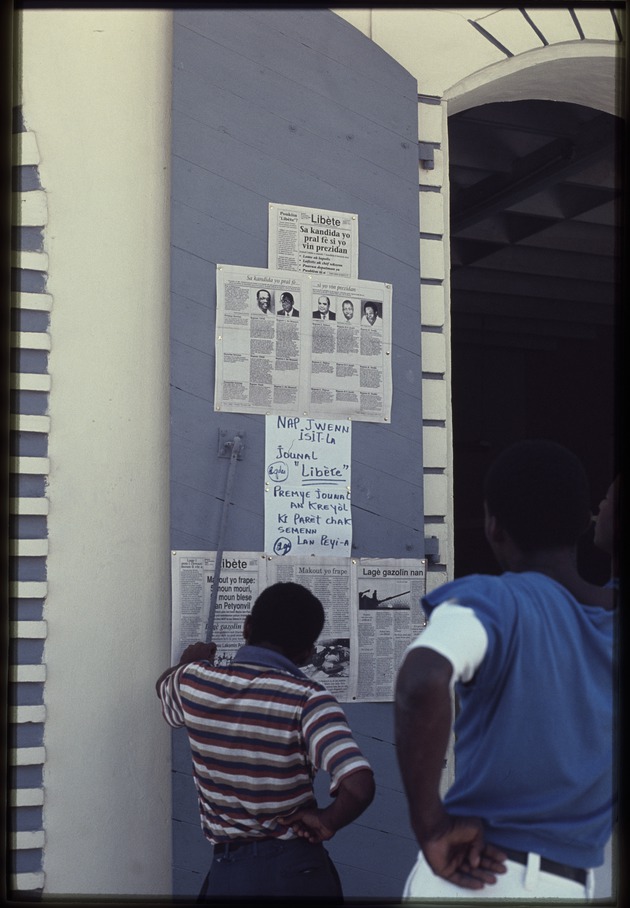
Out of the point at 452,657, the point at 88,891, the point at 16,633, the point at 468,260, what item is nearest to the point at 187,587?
the point at 16,633

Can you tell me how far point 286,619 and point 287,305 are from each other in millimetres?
1513

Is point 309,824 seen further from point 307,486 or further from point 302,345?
point 302,345

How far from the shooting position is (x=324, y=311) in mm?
4527

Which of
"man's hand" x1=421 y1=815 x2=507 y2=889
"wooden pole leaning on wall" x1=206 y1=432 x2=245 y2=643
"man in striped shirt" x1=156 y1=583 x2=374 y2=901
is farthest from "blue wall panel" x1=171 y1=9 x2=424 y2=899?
→ "man's hand" x1=421 y1=815 x2=507 y2=889

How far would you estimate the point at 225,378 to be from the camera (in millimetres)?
4297

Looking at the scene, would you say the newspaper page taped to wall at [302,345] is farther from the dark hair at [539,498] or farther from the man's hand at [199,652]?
the dark hair at [539,498]

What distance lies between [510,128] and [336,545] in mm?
3322

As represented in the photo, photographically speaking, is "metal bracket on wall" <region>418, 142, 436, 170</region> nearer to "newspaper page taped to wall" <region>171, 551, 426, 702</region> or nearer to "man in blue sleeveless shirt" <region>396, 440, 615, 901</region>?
"newspaper page taped to wall" <region>171, 551, 426, 702</region>

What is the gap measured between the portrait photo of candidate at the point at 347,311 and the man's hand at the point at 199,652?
4.76 feet

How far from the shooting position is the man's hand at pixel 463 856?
2.40 metres

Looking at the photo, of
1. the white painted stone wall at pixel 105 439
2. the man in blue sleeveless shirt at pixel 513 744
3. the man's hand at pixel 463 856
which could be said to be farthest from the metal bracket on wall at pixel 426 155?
the man's hand at pixel 463 856

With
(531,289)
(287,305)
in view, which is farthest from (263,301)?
(531,289)

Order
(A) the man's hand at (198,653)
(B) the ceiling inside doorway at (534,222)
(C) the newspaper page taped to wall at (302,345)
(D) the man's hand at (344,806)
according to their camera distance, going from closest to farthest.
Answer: (D) the man's hand at (344,806) < (A) the man's hand at (198,653) < (C) the newspaper page taped to wall at (302,345) < (B) the ceiling inside doorway at (534,222)

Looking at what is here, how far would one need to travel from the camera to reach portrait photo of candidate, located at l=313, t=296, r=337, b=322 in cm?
452
